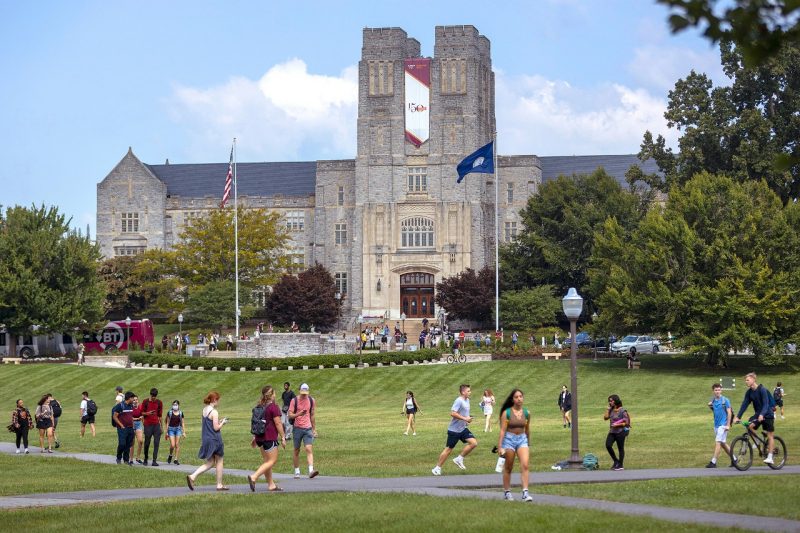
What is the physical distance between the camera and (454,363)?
72688 mm

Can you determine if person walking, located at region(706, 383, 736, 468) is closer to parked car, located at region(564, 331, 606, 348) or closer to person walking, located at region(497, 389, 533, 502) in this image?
person walking, located at region(497, 389, 533, 502)

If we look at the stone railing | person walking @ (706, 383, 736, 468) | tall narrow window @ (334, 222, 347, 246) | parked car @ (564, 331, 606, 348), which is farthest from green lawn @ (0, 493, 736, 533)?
tall narrow window @ (334, 222, 347, 246)

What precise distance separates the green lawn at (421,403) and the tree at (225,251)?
26059 mm

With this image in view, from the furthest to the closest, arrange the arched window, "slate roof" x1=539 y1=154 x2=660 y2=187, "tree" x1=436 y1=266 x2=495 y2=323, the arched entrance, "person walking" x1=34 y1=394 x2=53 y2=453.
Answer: "slate roof" x1=539 y1=154 x2=660 y2=187 → the arched window → the arched entrance → "tree" x1=436 y1=266 x2=495 y2=323 → "person walking" x1=34 y1=394 x2=53 y2=453

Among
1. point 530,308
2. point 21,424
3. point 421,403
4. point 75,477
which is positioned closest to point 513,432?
point 75,477

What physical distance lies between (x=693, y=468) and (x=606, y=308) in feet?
139

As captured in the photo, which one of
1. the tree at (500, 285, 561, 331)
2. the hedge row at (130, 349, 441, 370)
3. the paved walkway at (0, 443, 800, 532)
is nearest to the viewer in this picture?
the paved walkway at (0, 443, 800, 532)

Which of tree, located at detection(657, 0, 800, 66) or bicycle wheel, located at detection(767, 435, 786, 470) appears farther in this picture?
bicycle wheel, located at detection(767, 435, 786, 470)

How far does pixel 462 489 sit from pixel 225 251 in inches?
3087

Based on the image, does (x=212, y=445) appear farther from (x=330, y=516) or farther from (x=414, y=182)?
(x=414, y=182)

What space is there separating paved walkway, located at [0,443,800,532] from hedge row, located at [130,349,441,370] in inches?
1741

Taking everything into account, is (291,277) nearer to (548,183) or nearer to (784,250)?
(548,183)

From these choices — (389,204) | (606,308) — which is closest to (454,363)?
(606,308)

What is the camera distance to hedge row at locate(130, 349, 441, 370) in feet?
238
